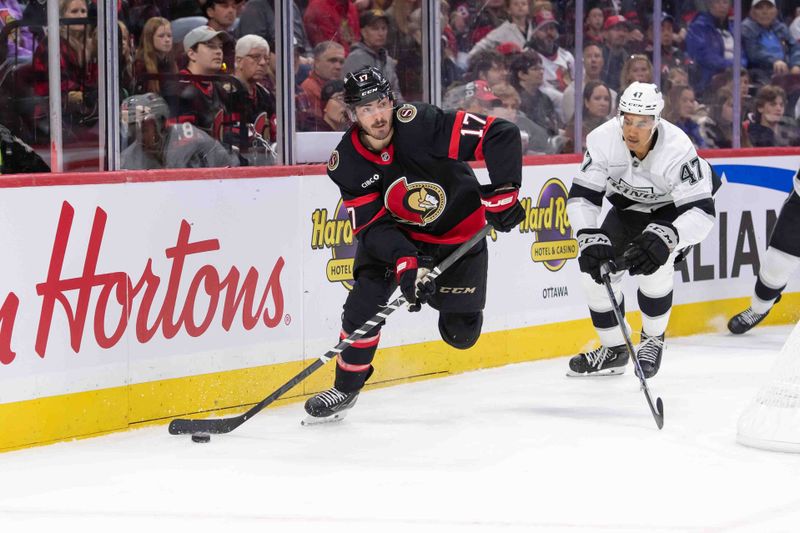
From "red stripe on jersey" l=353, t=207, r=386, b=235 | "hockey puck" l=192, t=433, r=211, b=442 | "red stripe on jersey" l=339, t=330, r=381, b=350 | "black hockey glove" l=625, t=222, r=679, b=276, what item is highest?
"red stripe on jersey" l=353, t=207, r=386, b=235

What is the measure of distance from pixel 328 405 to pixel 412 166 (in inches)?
30.7

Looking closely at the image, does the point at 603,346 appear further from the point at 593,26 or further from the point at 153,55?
the point at 153,55

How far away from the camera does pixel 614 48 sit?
19.8 feet

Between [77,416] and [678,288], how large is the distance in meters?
3.09

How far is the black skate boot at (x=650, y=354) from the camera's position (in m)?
4.66

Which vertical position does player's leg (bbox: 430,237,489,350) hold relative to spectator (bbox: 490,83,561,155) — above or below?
below

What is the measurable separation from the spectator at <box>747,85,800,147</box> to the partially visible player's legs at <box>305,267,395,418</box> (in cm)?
316

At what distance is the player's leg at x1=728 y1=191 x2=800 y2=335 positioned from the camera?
5.95 meters

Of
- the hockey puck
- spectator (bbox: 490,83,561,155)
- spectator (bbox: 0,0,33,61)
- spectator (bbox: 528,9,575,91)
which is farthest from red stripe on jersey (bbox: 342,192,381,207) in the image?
spectator (bbox: 528,9,575,91)

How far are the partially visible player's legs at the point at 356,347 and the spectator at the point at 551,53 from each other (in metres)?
1.97

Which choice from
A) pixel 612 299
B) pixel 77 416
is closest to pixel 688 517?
pixel 612 299

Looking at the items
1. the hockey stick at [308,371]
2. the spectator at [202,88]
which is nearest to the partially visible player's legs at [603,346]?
the hockey stick at [308,371]

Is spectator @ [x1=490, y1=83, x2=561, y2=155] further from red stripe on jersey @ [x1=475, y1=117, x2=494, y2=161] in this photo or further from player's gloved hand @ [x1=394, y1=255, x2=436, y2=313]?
player's gloved hand @ [x1=394, y1=255, x2=436, y2=313]

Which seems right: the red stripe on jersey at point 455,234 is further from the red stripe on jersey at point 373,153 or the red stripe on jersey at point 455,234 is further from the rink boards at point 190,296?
the rink boards at point 190,296
